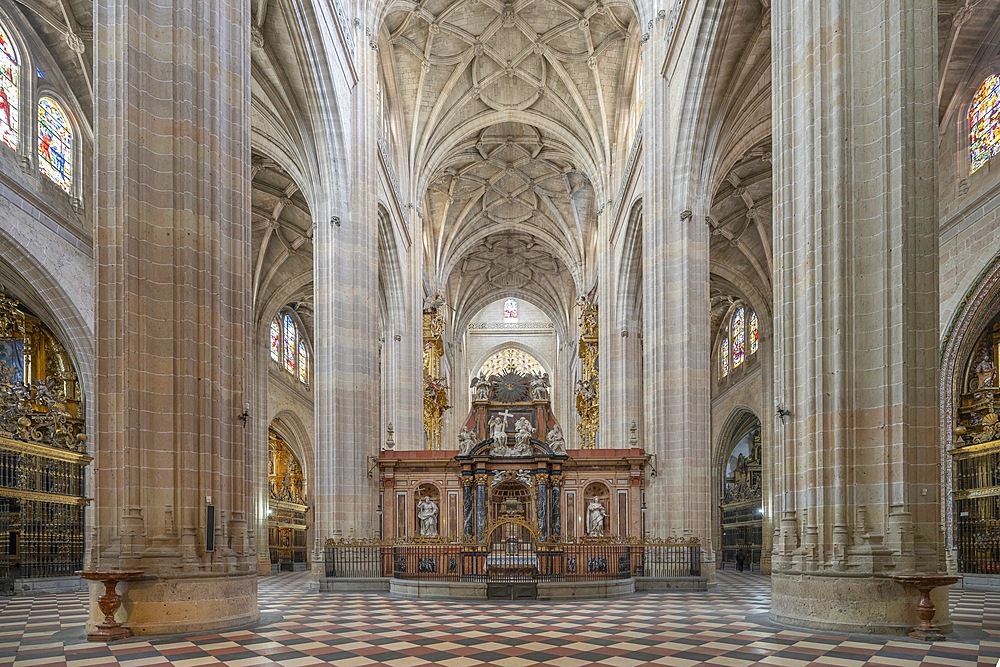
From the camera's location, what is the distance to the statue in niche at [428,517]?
965 inches

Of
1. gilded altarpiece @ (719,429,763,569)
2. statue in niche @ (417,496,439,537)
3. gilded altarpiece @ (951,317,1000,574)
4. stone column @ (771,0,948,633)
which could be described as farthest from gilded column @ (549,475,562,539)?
stone column @ (771,0,948,633)

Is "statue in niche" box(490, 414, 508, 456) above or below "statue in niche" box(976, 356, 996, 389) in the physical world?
below

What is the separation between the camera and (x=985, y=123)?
64.9 ft

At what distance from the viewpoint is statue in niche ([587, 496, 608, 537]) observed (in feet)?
79.1

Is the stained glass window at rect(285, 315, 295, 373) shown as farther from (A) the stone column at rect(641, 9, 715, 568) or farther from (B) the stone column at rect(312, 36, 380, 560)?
(A) the stone column at rect(641, 9, 715, 568)

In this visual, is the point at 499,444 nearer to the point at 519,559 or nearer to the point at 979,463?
the point at 519,559

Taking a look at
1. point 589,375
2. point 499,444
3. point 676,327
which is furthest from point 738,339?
point 676,327

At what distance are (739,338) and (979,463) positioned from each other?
19459 mm

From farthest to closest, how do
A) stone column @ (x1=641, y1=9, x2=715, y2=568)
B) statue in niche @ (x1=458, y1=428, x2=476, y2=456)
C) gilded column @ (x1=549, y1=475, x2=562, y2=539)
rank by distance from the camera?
statue in niche @ (x1=458, y1=428, x2=476, y2=456)
gilded column @ (x1=549, y1=475, x2=562, y2=539)
stone column @ (x1=641, y1=9, x2=715, y2=568)

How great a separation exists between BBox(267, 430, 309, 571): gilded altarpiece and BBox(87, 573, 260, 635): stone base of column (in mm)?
22677

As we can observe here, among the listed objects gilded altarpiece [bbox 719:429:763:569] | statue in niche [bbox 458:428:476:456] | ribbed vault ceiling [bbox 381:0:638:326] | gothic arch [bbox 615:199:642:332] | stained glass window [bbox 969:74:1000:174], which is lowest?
gilded altarpiece [bbox 719:429:763:569]

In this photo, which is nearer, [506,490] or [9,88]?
[9,88]

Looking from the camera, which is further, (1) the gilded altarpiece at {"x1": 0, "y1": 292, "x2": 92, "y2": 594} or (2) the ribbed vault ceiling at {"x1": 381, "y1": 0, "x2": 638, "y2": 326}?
(2) the ribbed vault ceiling at {"x1": 381, "y1": 0, "x2": 638, "y2": 326}

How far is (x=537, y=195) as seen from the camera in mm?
47438
